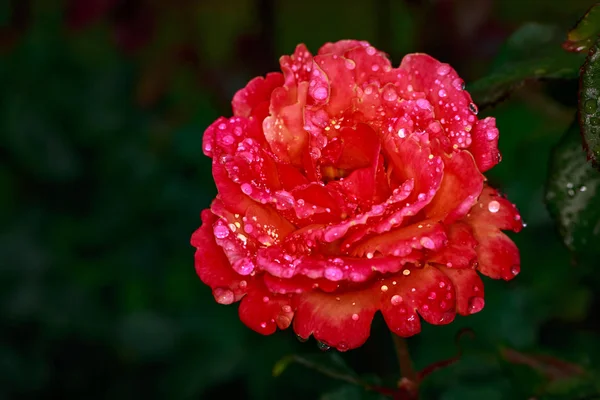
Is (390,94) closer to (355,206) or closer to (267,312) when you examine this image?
(355,206)

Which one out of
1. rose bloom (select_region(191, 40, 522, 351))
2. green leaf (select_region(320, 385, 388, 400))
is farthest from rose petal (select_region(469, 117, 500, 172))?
green leaf (select_region(320, 385, 388, 400))

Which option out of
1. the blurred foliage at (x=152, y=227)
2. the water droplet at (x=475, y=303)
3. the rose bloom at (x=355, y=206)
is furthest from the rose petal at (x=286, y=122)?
the blurred foliage at (x=152, y=227)

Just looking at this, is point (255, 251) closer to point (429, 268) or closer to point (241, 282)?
point (241, 282)

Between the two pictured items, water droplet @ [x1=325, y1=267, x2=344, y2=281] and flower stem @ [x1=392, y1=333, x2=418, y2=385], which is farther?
flower stem @ [x1=392, y1=333, x2=418, y2=385]

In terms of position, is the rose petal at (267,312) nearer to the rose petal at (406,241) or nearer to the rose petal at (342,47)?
the rose petal at (406,241)

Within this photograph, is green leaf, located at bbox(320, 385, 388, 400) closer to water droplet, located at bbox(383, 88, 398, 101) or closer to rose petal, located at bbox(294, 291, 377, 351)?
rose petal, located at bbox(294, 291, 377, 351)

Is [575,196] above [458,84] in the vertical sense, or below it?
below

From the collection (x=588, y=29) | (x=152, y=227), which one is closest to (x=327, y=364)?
(x=588, y=29)
